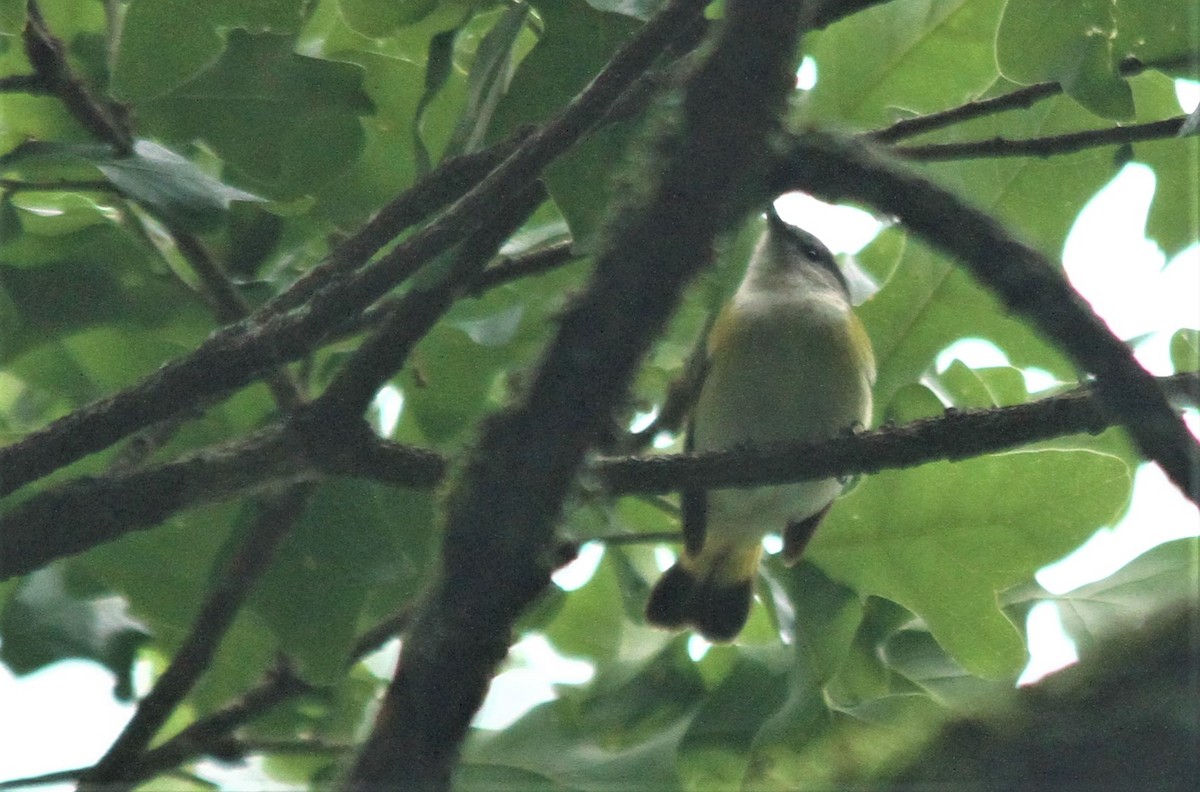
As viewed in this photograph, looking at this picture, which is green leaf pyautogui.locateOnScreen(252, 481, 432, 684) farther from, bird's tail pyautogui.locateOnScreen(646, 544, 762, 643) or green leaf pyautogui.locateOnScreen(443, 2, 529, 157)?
bird's tail pyautogui.locateOnScreen(646, 544, 762, 643)

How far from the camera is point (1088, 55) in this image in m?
1.54

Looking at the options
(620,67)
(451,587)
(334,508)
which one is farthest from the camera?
→ (334,508)

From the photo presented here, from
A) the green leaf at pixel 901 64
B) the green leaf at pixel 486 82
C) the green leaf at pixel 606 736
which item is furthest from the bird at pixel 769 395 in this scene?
the green leaf at pixel 486 82

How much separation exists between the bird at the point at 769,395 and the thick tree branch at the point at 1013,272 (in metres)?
1.41

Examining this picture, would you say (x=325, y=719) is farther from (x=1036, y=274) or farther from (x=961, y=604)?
(x=1036, y=274)

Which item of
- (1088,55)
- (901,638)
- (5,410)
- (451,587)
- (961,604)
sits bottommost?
(901,638)

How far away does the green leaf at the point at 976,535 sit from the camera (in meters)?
1.87

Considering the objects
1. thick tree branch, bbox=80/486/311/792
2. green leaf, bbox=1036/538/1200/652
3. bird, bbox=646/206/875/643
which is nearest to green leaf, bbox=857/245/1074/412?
bird, bbox=646/206/875/643

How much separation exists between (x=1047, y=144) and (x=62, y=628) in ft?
5.02

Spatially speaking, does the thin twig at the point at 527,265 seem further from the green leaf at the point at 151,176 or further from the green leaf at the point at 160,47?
the green leaf at the point at 160,47

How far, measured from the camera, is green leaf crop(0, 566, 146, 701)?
5.94ft

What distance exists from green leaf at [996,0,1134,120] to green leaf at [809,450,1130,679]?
0.55 m

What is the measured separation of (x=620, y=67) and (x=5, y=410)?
1480 millimetres

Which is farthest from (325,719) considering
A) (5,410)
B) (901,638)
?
(901,638)
